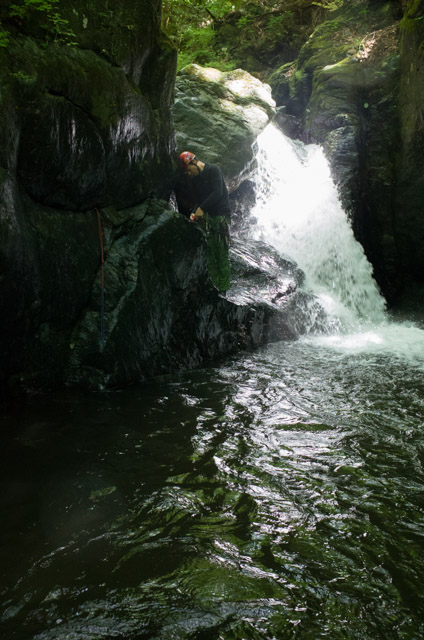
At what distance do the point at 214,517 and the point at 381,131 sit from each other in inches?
486

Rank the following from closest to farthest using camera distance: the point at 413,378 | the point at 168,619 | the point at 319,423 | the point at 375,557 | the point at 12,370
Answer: the point at 168,619
the point at 375,557
the point at 319,423
the point at 12,370
the point at 413,378

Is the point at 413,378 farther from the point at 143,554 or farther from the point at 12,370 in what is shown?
the point at 12,370

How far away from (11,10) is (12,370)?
3821 millimetres

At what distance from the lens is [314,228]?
11.5m

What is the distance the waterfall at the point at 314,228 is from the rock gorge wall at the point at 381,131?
0.59m

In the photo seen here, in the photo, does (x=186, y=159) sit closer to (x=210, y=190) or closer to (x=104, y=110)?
(x=210, y=190)

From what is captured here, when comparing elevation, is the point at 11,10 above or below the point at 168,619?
above

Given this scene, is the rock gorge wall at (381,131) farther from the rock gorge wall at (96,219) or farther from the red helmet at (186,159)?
the rock gorge wall at (96,219)

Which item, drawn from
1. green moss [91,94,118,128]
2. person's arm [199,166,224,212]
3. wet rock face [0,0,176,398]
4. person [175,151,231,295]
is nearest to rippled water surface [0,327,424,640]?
wet rock face [0,0,176,398]

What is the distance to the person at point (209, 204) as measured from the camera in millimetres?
7664

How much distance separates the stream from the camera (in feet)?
6.73

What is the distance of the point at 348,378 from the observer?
5.73 meters

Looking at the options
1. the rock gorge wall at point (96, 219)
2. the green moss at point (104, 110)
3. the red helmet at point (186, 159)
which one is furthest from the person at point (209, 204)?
the green moss at point (104, 110)

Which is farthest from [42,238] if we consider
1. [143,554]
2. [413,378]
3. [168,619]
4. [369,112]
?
[369,112]
